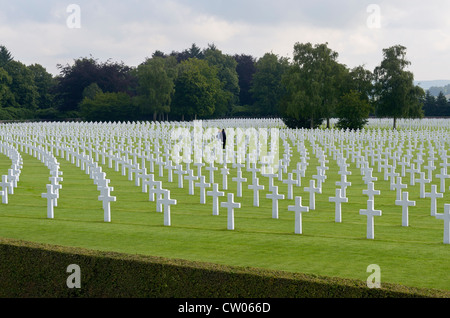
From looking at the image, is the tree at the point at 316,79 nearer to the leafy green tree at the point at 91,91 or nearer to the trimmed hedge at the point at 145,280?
the leafy green tree at the point at 91,91

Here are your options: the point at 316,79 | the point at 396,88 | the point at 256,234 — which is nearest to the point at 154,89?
the point at 316,79

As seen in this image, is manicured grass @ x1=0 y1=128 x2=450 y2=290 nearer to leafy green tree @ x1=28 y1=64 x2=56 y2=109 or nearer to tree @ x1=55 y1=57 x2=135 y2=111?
tree @ x1=55 y1=57 x2=135 y2=111

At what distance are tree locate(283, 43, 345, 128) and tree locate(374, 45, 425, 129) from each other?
5.14 m

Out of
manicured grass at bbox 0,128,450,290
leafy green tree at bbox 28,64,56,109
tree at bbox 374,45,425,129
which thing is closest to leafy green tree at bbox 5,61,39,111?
leafy green tree at bbox 28,64,56,109

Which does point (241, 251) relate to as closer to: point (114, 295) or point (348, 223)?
point (114, 295)

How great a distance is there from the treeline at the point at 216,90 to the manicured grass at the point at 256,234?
1820 inches

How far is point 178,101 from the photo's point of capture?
87.2 m

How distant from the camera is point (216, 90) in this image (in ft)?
298

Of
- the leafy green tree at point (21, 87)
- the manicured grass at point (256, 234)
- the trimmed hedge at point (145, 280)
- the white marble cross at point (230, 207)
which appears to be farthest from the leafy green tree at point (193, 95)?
the trimmed hedge at point (145, 280)

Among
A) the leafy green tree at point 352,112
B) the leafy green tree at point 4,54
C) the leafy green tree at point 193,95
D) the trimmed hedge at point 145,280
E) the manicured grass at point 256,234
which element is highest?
A: the leafy green tree at point 4,54

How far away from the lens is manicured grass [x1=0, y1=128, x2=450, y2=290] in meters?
9.50

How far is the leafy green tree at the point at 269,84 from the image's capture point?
96812 mm
